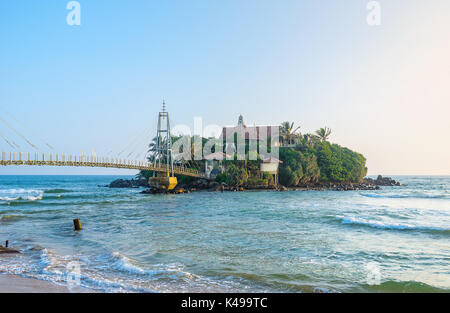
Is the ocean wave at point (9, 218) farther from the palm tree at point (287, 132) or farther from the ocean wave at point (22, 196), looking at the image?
the palm tree at point (287, 132)

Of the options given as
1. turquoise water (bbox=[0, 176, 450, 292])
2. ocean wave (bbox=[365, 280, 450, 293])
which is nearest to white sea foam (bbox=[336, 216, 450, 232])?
turquoise water (bbox=[0, 176, 450, 292])

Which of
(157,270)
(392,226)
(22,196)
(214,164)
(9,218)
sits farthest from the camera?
(214,164)

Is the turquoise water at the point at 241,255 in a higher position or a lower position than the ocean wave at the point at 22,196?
higher

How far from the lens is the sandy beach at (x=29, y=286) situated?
21.8 feet

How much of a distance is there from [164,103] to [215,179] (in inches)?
564

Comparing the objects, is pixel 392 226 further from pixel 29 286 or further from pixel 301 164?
pixel 301 164

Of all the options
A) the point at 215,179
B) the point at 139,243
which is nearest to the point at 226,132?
the point at 215,179

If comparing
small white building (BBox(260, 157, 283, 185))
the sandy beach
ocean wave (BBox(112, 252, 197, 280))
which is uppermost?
small white building (BBox(260, 157, 283, 185))

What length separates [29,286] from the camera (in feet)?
23.0

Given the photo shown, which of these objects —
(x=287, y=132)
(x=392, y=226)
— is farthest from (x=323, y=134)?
(x=392, y=226)

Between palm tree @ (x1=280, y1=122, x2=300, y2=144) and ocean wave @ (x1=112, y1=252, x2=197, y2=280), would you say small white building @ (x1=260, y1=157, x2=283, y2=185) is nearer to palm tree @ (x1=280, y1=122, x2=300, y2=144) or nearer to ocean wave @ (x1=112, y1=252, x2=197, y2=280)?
palm tree @ (x1=280, y1=122, x2=300, y2=144)

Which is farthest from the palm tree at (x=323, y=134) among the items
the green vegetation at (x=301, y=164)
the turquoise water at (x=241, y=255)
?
the turquoise water at (x=241, y=255)

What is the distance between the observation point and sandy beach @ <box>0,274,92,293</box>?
6.65m
